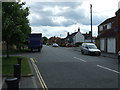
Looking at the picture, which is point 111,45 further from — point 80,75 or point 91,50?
point 80,75

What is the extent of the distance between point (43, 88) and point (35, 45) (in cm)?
2984

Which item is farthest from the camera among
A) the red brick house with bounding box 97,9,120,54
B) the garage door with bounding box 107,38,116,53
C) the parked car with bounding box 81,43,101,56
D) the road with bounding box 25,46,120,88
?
the garage door with bounding box 107,38,116,53

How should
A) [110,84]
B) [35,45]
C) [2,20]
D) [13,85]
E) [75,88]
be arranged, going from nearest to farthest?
[13,85]
[75,88]
[110,84]
[2,20]
[35,45]

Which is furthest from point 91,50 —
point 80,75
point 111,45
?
point 80,75

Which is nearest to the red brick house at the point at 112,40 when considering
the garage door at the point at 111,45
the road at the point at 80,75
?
the garage door at the point at 111,45

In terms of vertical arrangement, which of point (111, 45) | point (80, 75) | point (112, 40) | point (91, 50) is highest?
point (112, 40)

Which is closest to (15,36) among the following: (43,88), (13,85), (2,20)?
(2,20)

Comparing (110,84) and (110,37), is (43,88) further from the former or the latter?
(110,37)

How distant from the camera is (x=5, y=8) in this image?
16422mm

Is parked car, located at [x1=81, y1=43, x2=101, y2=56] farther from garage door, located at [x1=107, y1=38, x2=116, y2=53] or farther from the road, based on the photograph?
the road

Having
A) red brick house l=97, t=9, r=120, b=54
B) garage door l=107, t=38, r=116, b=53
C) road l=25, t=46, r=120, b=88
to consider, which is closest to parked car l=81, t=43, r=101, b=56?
red brick house l=97, t=9, r=120, b=54

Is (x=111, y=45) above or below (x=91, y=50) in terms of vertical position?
above

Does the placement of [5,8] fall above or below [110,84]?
above

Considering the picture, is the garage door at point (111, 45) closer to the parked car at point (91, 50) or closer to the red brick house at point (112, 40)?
the red brick house at point (112, 40)
